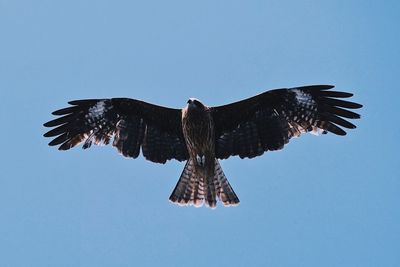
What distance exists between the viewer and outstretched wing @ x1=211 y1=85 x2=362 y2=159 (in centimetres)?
1537

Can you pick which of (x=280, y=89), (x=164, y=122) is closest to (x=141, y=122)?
(x=164, y=122)

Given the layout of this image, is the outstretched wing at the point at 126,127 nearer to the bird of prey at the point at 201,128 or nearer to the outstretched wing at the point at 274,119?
the bird of prey at the point at 201,128

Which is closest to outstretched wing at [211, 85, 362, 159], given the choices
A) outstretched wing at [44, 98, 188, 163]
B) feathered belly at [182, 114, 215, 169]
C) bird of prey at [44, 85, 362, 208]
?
bird of prey at [44, 85, 362, 208]

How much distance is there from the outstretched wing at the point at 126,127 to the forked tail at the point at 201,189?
398mm

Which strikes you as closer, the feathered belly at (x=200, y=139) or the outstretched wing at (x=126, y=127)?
the feathered belly at (x=200, y=139)

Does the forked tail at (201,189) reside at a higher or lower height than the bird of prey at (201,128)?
lower

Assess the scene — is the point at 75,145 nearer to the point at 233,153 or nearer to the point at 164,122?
the point at 164,122

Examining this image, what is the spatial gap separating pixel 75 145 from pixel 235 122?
3008 mm

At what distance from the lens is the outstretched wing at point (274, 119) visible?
15.4m

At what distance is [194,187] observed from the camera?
52.6ft

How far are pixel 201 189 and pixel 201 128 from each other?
1.31 meters

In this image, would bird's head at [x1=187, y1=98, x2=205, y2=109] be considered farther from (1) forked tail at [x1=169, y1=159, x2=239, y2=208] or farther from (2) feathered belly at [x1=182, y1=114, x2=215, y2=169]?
(1) forked tail at [x1=169, y1=159, x2=239, y2=208]

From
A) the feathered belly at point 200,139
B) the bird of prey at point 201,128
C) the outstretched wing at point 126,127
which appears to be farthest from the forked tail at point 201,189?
the outstretched wing at point 126,127

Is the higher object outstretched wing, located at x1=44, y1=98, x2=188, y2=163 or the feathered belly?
outstretched wing, located at x1=44, y1=98, x2=188, y2=163
